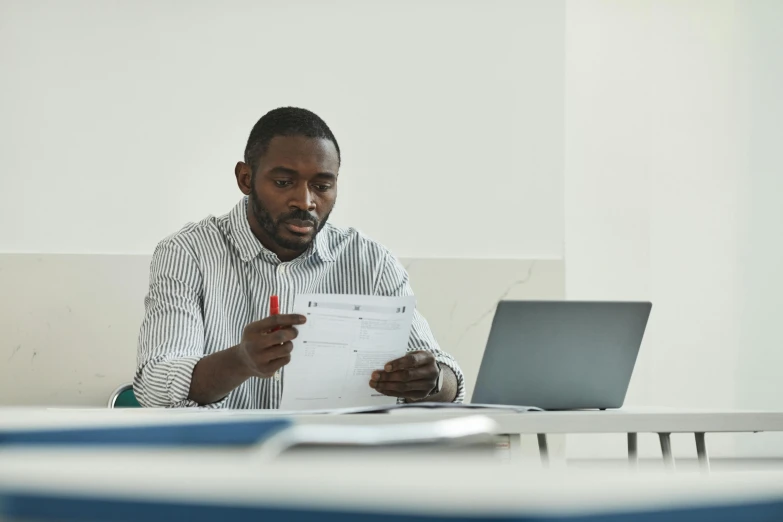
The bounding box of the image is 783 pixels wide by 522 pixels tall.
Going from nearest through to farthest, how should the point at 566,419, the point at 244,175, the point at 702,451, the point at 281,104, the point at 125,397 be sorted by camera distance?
the point at 566,419 < the point at 702,451 < the point at 244,175 < the point at 125,397 < the point at 281,104

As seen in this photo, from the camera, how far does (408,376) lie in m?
1.97

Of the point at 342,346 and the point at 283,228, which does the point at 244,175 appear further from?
the point at 342,346

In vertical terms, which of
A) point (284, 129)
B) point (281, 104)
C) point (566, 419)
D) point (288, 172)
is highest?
point (281, 104)

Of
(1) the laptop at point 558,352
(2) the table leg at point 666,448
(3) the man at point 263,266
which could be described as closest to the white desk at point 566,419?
(2) the table leg at point 666,448

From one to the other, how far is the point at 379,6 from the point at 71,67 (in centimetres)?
111

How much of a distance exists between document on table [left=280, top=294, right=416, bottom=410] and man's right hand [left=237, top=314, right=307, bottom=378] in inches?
0.8

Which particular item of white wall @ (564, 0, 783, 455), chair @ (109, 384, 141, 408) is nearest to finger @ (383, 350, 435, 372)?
chair @ (109, 384, 141, 408)

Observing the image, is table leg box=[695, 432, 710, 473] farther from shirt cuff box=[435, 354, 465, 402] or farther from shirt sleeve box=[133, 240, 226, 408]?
shirt sleeve box=[133, 240, 226, 408]

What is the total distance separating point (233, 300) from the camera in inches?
96.4

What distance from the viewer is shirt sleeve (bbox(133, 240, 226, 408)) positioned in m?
2.08

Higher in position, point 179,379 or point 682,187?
point 682,187

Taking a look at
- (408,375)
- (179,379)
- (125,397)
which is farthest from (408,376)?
(125,397)

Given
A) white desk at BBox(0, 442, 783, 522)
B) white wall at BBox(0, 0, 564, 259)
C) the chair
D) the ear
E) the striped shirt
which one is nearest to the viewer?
white desk at BBox(0, 442, 783, 522)

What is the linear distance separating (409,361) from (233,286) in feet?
2.15
